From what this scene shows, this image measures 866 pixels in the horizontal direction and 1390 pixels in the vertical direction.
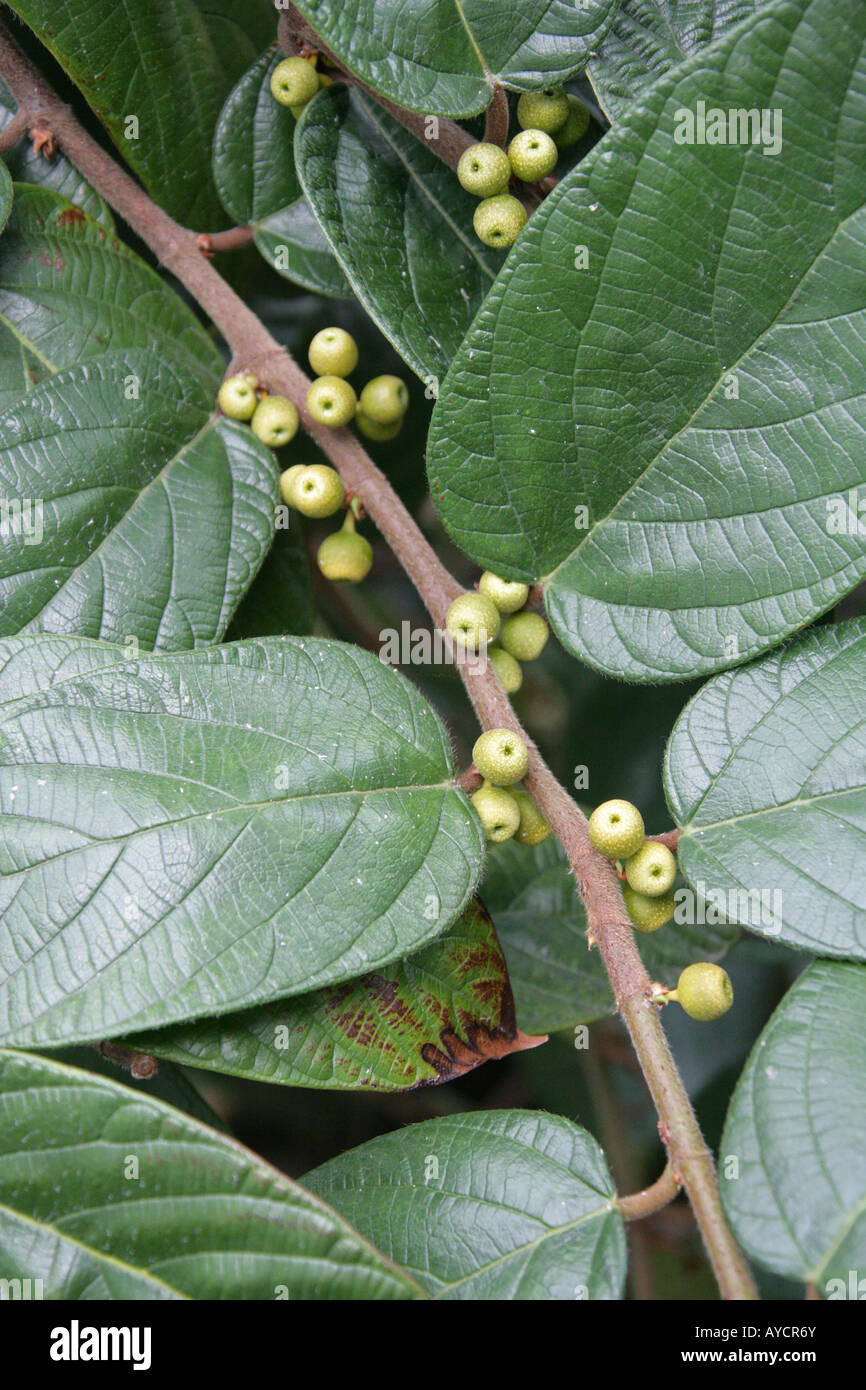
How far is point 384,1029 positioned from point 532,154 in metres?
0.86

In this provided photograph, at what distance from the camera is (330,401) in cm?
122

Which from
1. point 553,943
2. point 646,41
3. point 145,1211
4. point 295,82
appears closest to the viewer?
point 145,1211

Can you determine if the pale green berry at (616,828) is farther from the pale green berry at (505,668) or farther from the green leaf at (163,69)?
the green leaf at (163,69)

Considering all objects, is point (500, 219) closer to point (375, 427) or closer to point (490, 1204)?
point (375, 427)

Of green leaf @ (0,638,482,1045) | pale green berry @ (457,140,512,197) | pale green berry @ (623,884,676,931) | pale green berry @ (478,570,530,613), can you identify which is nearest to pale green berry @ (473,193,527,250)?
pale green berry @ (457,140,512,197)

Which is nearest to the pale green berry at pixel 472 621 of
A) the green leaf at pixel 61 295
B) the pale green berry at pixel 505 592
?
the pale green berry at pixel 505 592

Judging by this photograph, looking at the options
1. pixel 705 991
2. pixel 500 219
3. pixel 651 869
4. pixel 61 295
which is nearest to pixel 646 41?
pixel 500 219

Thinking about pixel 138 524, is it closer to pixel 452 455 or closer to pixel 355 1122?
pixel 452 455

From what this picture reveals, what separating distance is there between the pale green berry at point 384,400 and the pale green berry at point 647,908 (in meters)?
0.63

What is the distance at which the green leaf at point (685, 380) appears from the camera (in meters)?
0.91
